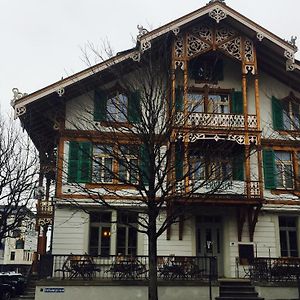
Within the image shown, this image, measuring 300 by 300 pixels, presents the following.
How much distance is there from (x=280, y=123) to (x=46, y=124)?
10.8 m

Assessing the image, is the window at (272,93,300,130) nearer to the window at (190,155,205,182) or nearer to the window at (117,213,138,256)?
the window at (190,155,205,182)

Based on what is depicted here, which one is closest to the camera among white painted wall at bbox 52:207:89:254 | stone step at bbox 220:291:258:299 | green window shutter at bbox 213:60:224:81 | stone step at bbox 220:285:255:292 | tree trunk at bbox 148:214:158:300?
tree trunk at bbox 148:214:158:300

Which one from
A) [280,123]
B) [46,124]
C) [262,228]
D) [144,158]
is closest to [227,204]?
[262,228]

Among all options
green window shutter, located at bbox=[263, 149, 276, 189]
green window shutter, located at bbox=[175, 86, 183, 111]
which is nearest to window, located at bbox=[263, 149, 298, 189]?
green window shutter, located at bbox=[263, 149, 276, 189]

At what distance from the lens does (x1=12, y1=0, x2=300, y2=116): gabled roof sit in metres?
19.6

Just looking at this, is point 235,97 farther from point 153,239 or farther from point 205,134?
point 153,239

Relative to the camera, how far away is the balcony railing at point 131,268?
55.7 feet

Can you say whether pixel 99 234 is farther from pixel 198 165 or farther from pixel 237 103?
pixel 237 103

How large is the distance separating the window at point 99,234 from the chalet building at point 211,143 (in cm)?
4

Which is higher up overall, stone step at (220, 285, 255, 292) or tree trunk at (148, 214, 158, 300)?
tree trunk at (148, 214, 158, 300)

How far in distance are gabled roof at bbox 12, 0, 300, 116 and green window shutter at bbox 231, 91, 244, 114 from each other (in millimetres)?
2566

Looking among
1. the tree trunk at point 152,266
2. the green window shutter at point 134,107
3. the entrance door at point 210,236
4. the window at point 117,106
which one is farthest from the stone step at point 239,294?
the green window shutter at point 134,107

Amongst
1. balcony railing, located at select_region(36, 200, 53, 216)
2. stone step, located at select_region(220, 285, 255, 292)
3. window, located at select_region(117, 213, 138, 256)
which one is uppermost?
balcony railing, located at select_region(36, 200, 53, 216)

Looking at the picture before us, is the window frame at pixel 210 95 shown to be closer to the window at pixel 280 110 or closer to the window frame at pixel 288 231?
the window at pixel 280 110
